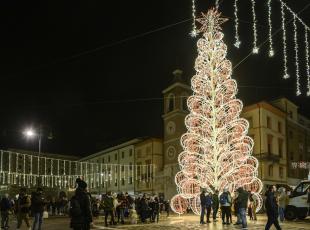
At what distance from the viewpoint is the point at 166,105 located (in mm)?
54812

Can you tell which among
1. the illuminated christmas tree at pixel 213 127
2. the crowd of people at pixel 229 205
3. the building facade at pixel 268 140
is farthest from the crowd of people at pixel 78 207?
the building facade at pixel 268 140

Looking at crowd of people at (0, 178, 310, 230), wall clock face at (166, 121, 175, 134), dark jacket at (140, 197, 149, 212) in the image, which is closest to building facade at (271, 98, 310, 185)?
wall clock face at (166, 121, 175, 134)

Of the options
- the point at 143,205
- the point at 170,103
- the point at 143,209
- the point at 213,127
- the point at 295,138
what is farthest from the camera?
the point at 295,138

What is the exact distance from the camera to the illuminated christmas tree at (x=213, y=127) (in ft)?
90.3

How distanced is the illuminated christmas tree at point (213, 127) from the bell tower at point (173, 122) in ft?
72.8

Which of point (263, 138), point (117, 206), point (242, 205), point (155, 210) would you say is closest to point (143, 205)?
point (155, 210)

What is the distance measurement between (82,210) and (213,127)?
18482 millimetres

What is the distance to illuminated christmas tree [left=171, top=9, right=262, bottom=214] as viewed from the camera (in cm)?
2753

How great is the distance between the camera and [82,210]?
10.2 m

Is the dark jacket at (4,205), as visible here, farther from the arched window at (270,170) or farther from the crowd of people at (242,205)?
the arched window at (270,170)

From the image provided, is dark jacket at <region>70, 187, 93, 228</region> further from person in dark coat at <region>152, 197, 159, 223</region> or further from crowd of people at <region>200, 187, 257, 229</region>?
person in dark coat at <region>152, 197, 159, 223</region>

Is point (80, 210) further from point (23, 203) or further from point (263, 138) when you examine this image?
point (263, 138)

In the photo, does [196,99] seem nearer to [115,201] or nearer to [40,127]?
[115,201]

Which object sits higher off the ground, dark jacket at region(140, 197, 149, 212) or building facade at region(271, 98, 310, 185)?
building facade at region(271, 98, 310, 185)
